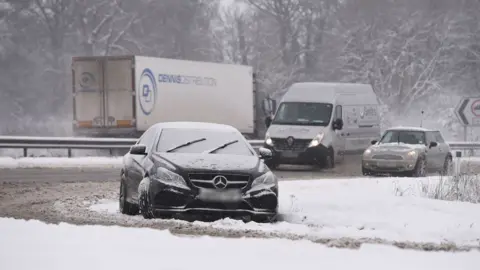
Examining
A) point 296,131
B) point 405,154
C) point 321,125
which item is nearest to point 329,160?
point 321,125

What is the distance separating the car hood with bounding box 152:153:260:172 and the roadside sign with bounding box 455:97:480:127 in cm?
1680

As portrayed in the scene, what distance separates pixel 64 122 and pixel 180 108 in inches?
1051

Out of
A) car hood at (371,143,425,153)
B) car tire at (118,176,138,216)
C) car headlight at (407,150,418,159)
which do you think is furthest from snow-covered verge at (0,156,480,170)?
car tire at (118,176,138,216)

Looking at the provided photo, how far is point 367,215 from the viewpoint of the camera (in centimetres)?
1318

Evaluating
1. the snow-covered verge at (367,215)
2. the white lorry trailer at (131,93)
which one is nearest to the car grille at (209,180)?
the snow-covered verge at (367,215)

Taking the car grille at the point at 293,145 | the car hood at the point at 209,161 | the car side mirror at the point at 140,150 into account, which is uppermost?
the car side mirror at the point at 140,150

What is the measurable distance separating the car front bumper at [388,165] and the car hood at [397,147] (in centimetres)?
34

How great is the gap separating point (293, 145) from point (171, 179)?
1357 centimetres

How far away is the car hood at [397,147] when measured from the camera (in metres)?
24.2

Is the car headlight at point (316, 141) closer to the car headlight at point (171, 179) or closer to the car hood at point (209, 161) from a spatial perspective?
the car hood at point (209, 161)

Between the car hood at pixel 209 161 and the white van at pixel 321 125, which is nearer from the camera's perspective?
the car hood at pixel 209 161

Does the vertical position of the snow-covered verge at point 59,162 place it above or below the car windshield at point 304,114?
below

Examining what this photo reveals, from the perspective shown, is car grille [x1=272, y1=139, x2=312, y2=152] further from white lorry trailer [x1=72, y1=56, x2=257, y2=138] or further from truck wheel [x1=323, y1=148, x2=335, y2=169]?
white lorry trailer [x1=72, y1=56, x2=257, y2=138]

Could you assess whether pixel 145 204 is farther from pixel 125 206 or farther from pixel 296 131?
pixel 296 131
